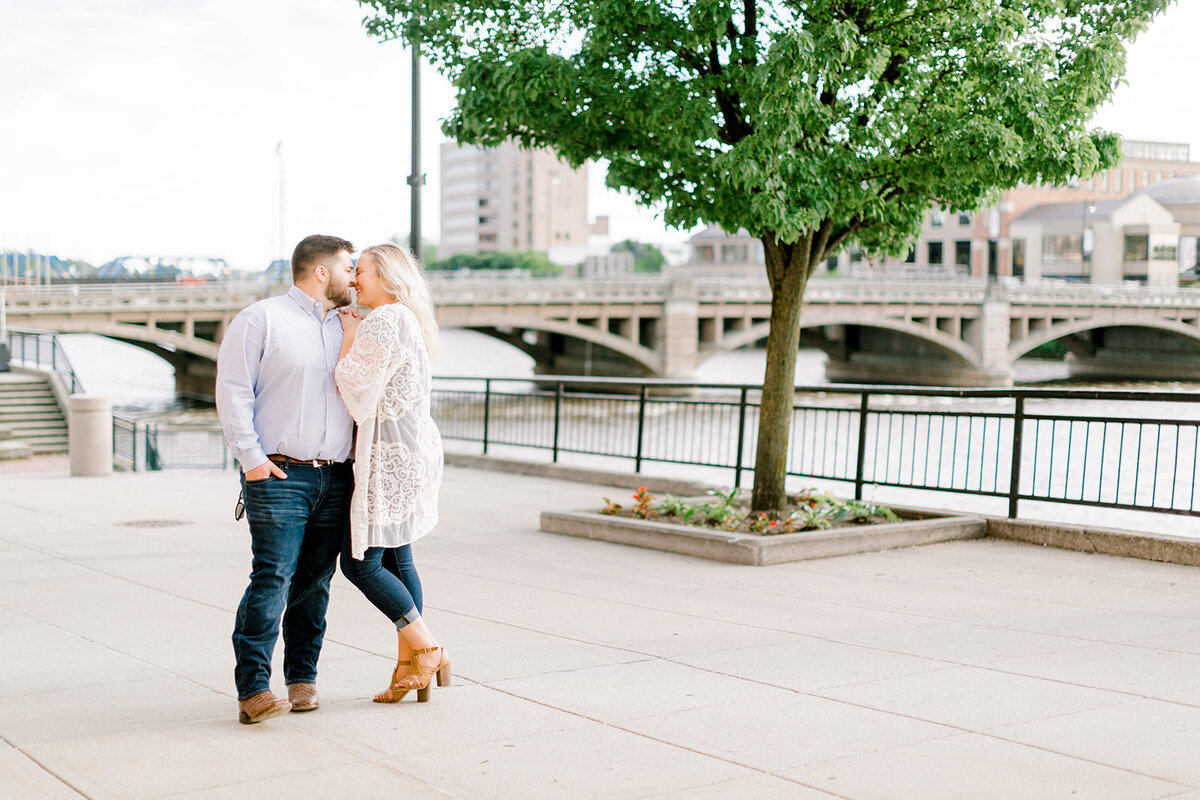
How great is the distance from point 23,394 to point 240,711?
25.0 m

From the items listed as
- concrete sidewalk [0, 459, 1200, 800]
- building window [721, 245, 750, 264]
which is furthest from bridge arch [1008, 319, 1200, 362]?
building window [721, 245, 750, 264]

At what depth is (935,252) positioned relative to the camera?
11119 cm

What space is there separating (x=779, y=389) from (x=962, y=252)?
10447 cm

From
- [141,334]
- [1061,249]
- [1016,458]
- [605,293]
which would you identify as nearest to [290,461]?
[1016,458]

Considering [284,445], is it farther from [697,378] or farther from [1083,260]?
[1083,260]

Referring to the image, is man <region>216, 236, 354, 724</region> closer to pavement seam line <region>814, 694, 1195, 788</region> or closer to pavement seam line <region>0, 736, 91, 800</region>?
pavement seam line <region>0, 736, 91, 800</region>

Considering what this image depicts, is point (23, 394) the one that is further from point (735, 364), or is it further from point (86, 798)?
point (735, 364)

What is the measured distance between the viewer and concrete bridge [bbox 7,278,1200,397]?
4500 centimetres

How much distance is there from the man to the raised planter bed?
3.98 m

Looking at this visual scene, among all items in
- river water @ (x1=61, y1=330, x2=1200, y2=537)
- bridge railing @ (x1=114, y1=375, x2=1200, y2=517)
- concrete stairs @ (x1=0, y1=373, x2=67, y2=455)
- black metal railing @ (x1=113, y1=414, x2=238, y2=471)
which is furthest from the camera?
concrete stairs @ (x1=0, y1=373, x2=67, y2=455)

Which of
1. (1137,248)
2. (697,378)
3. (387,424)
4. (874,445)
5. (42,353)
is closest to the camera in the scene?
(387,424)

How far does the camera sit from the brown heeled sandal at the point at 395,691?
4492 millimetres

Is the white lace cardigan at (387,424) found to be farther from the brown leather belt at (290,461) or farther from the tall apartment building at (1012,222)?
the tall apartment building at (1012,222)

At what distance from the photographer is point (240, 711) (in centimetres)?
429
